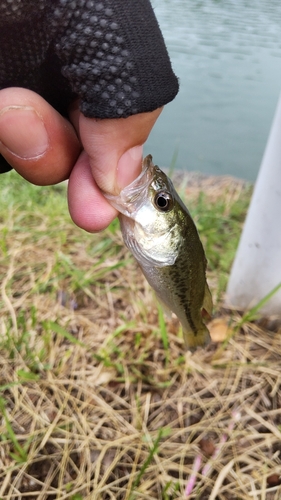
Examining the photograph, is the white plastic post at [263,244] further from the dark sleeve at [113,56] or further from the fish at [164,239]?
the dark sleeve at [113,56]

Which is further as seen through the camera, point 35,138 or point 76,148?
point 76,148

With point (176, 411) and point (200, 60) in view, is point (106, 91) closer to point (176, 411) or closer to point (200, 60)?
point (176, 411)

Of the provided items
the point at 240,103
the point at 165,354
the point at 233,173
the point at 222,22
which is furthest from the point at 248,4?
the point at 165,354

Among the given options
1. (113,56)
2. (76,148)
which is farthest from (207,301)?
(113,56)

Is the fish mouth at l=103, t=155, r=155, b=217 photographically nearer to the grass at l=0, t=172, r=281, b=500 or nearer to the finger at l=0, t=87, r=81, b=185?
the finger at l=0, t=87, r=81, b=185

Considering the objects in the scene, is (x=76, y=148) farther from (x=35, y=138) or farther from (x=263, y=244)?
(x=263, y=244)

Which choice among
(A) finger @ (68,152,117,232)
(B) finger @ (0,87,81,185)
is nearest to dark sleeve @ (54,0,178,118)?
(B) finger @ (0,87,81,185)
